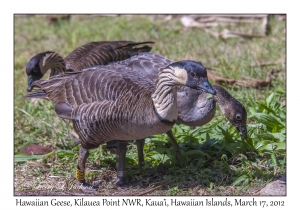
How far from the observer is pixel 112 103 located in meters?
5.34

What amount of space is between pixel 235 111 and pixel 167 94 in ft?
3.39

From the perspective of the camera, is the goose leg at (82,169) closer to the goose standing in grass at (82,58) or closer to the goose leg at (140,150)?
the goose leg at (140,150)

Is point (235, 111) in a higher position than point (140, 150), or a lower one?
higher

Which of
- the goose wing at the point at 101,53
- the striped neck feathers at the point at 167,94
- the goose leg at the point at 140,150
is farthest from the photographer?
the goose wing at the point at 101,53

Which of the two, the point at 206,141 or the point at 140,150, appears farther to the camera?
the point at 206,141

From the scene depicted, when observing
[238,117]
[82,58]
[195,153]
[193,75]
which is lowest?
[195,153]

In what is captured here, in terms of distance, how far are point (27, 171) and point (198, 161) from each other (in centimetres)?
210

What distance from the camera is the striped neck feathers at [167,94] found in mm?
4963

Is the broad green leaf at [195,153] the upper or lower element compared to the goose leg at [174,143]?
lower

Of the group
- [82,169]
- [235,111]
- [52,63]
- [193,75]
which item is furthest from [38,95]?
[235,111]

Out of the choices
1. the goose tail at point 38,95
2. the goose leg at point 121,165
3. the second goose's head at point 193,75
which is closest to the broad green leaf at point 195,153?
the goose leg at point 121,165

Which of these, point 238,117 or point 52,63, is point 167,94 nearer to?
point 238,117

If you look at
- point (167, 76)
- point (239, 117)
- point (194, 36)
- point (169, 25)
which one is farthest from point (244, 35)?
point (167, 76)

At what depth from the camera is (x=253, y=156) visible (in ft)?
19.6
